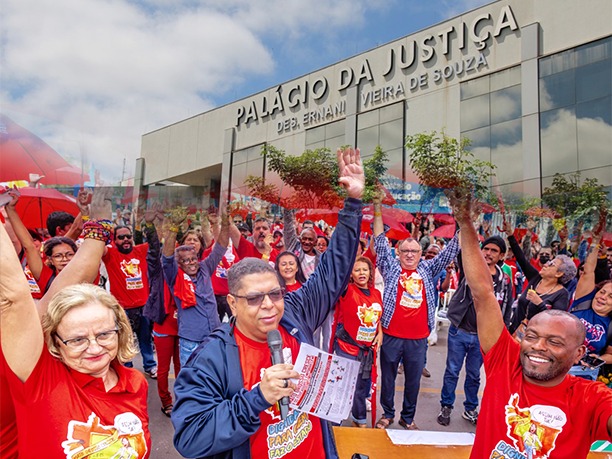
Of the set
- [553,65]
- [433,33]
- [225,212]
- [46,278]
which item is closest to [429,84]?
[433,33]

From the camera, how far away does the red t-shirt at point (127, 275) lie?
213 inches

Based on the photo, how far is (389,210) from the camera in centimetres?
1338

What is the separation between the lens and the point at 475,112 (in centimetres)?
1930

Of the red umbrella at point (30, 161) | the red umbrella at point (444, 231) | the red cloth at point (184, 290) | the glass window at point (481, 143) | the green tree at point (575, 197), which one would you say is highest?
the glass window at point (481, 143)

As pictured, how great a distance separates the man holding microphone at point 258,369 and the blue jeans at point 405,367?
2506 mm

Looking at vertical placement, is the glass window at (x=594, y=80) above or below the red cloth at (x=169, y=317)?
above

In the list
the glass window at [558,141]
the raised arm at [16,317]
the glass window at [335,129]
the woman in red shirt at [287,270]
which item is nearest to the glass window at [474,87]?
the glass window at [558,141]

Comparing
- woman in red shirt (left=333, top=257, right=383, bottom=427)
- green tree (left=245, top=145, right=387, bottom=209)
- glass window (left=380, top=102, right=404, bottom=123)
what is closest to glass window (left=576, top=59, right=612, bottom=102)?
glass window (left=380, top=102, right=404, bottom=123)

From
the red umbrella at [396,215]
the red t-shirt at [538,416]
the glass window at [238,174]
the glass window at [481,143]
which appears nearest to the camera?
the red t-shirt at [538,416]

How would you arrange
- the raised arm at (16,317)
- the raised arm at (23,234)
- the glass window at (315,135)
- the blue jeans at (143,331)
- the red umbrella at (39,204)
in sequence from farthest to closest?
the glass window at (315,135) → the red umbrella at (39,204) → the blue jeans at (143,331) → the raised arm at (23,234) → the raised arm at (16,317)

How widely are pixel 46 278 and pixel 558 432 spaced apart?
3742 mm

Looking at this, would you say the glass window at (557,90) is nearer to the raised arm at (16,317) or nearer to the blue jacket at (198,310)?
the blue jacket at (198,310)

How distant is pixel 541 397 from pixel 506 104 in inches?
732

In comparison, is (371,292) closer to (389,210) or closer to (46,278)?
(46,278)
